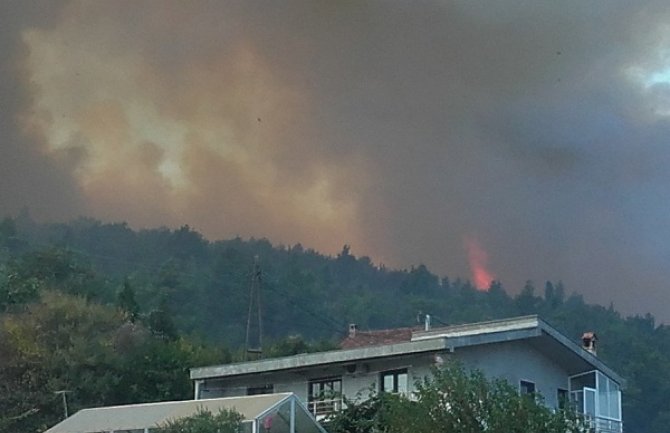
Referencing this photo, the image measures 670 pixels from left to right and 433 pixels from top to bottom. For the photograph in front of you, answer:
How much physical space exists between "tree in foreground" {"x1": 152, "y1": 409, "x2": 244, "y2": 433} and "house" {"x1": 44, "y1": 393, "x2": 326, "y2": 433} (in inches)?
13.8

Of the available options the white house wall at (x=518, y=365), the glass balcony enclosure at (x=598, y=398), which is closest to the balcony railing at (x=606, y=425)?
the glass balcony enclosure at (x=598, y=398)

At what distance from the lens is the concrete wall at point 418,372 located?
129 feet

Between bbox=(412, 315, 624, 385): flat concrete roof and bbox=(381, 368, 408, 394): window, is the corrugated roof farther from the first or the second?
bbox=(412, 315, 624, 385): flat concrete roof

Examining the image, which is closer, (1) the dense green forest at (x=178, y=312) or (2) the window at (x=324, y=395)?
(2) the window at (x=324, y=395)

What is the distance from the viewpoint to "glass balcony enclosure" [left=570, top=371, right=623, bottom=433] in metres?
43.6

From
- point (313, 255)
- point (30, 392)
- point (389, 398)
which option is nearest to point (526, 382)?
point (389, 398)

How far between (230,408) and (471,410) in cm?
766

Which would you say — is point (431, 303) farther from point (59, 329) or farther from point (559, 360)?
point (559, 360)

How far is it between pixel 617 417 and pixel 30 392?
25920 mm

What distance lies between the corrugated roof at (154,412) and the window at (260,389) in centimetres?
541

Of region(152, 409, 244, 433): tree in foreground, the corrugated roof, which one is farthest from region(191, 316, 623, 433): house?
region(152, 409, 244, 433): tree in foreground

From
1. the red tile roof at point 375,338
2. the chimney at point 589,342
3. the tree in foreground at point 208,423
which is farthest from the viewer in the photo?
the red tile roof at point 375,338

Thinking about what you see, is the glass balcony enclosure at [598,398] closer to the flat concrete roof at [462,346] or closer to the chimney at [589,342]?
the flat concrete roof at [462,346]

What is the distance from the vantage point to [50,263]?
7750cm
